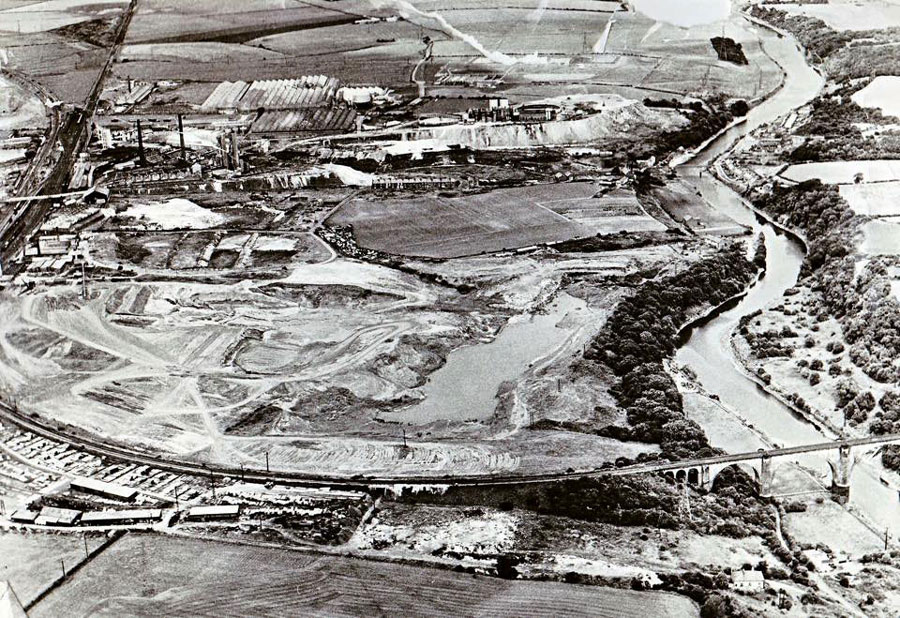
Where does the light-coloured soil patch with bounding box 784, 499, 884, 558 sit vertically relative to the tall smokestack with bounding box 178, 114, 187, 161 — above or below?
below

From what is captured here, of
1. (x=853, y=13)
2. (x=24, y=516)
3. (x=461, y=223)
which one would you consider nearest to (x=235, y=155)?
(x=461, y=223)

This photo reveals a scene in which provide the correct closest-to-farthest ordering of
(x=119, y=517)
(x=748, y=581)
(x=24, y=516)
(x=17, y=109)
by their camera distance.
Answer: (x=748, y=581)
(x=119, y=517)
(x=24, y=516)
(x=17, y=109)

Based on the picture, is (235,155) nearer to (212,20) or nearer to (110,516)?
(212,20)

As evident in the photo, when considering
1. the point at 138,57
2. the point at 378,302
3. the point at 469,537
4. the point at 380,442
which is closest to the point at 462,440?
the point at 380,442

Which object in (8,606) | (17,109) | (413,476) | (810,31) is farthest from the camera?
(810,31)

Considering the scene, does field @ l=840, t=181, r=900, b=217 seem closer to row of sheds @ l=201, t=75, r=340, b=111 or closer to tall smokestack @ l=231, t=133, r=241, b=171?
tall smokestack @ l=231, t=133, r=241, b=171

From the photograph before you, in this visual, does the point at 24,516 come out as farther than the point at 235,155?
No

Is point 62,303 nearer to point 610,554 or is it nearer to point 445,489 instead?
point 445,489

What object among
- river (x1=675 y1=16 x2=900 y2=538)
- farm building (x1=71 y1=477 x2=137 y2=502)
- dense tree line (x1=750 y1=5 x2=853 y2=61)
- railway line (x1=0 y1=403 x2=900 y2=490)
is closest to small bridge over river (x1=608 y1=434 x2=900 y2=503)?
railway line (x1=0 y1=403 x2=900 y2=490)
